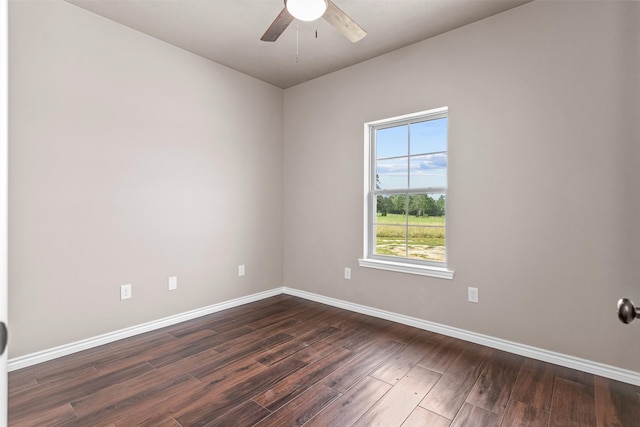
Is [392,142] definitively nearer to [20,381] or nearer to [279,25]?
[279,25]

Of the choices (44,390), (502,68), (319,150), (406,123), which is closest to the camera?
(44,390)

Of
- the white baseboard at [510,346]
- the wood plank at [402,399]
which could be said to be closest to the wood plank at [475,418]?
the wood plank at [402,399]

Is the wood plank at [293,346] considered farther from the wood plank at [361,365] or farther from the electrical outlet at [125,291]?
the electrical outlet at [125,291]

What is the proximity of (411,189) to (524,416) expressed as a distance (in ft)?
6.60

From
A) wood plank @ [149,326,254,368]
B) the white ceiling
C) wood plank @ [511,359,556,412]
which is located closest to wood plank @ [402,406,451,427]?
wood plank @ [511,359,556,412]

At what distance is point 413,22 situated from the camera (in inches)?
107

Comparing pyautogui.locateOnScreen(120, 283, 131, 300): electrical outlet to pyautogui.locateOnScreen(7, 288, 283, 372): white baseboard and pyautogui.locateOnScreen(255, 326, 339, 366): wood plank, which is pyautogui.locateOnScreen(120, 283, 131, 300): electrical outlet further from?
pyautogui.locateOnScreen(255, 326, 339, 366): wood plank

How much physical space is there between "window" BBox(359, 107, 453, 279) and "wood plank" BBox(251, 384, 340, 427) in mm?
1523

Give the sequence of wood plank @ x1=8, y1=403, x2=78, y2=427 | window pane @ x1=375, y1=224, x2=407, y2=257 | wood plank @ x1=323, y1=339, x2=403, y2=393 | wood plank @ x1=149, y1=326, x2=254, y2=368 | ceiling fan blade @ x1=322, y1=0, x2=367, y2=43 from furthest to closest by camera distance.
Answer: window pane @ x1=375, y1=224, x2=407, y2=257, wood plank @ x1=149, y1=326, x2=254, y2=368, wood plank @ x1=323, y1=339, x2=403, y2=393, ceiling fan blade @ x1=322, y1=0, x2=367, y2=43, wood plank @ x1=8, y1=403, x2=78, y2=427

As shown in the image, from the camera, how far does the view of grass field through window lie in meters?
3.06

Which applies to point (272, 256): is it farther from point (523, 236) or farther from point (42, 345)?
point (523, 236)

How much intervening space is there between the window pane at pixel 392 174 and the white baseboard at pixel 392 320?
1.34 meters

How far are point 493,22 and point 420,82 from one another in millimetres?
710

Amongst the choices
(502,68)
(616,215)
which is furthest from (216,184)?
(616,215)
